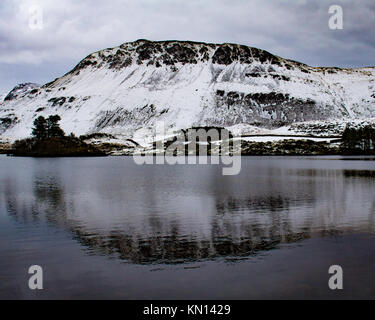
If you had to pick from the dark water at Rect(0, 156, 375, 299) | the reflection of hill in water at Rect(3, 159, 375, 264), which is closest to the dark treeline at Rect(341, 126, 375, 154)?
the reflection of hill in water at Rect(3, 159, 375, 264)

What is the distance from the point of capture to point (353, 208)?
31.1 m

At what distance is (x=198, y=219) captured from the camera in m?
26.9

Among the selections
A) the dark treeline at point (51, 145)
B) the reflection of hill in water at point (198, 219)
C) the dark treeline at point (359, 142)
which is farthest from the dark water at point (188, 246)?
the dark treeline at point (51, 145)

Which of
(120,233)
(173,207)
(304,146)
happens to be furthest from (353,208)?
(304,146)

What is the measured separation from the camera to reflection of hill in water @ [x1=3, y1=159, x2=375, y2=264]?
1933 cm

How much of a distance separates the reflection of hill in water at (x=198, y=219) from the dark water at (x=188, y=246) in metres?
0.07

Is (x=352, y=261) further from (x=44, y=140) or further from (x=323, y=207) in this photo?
(x=44, y=140)

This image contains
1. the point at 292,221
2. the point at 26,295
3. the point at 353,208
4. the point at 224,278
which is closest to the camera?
the point at 26,295

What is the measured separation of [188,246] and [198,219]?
7393 mm

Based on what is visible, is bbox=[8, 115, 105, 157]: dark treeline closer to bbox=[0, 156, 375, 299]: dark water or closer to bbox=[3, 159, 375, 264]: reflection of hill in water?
bbox=[3, 159, 375, 264]: reflection of hill in water

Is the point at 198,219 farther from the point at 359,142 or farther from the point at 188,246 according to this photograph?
the point at 359,142

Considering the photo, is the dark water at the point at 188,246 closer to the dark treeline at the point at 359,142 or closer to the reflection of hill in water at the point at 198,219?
the reflection of hill in water at the point at 198,219

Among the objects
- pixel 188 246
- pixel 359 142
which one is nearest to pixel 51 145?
pixel 359 142
